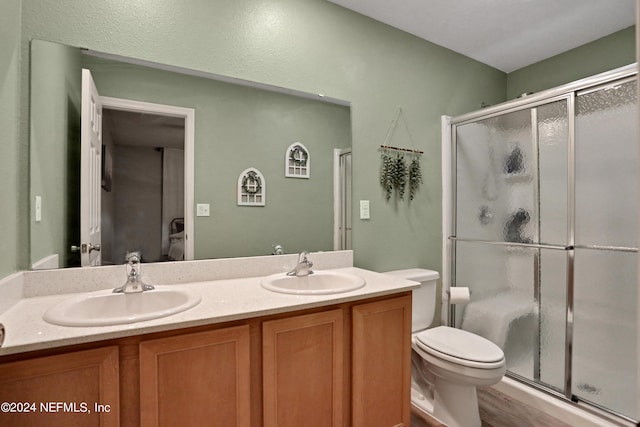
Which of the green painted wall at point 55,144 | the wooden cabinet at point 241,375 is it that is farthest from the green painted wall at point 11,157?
the wooden cabinet at point 241,375

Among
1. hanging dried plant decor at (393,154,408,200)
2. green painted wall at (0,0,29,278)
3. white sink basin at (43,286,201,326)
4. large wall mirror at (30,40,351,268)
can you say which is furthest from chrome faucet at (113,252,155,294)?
hanging dried plant decor at (393,154,408,200)

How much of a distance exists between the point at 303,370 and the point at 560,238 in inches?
69.3

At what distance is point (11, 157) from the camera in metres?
1.14

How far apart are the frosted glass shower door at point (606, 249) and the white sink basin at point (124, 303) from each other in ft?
6.94

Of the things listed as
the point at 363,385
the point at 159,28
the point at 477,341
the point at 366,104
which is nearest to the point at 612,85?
the point at 366,104

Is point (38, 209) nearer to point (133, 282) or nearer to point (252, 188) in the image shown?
point (133, 282)

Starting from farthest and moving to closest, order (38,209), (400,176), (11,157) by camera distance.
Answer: (400,176) → (38,209) → (11,157)

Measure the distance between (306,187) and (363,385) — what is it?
1075mm

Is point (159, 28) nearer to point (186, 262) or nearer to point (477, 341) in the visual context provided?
point (186, 262)

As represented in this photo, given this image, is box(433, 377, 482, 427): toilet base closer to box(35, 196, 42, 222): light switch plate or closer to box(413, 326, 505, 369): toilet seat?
box(413, 326, 505, 369): toilet seat

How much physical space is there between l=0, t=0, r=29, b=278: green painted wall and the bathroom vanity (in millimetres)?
204

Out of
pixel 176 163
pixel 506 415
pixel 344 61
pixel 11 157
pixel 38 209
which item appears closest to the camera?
pixel 11 157

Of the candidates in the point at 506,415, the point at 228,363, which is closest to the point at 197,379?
the point at 228,363

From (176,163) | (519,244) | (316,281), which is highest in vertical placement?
(176,163)
